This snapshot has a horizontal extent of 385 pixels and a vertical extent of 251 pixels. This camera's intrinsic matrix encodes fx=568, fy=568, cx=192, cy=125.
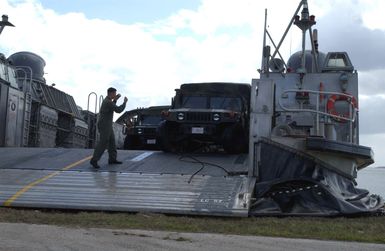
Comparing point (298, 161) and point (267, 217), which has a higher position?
point (298, 161)

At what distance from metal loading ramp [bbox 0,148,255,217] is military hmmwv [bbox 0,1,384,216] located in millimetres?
19

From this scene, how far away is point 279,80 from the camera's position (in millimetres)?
13422

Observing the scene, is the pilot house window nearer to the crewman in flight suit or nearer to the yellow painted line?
the crewman in flight suit

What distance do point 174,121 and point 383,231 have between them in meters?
6.67

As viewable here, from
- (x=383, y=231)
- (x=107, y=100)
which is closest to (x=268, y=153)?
(x=383, y=231)

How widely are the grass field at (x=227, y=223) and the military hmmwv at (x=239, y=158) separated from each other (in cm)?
25

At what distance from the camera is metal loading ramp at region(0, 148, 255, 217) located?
29.5 ft

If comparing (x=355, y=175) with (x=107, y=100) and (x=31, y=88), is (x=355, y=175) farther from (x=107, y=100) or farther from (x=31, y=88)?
(x=31, y=88)

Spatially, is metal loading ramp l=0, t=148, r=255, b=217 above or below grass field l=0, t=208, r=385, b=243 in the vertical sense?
above

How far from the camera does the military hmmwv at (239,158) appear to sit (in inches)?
365

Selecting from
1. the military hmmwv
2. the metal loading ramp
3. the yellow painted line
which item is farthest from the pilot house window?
the yellow painted line

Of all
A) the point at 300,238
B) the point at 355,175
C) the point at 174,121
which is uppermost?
the point at 174,121

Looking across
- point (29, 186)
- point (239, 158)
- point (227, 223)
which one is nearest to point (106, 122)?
point (29, 186)

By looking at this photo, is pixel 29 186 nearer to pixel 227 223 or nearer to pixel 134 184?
pixel 134 184
